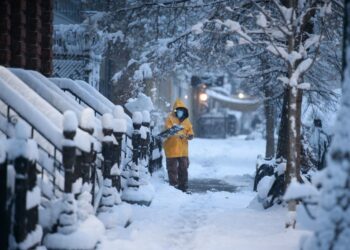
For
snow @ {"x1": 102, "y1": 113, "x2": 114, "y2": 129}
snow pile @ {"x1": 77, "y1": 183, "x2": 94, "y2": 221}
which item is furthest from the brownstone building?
snow pile @ {"x1": 77, "y1": 183, "x2": 94, "y2": 221}

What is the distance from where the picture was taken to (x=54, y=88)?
8578 mm

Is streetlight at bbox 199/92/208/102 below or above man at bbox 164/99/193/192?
above

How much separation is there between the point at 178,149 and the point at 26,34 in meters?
4.11

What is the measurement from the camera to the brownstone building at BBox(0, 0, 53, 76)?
27.7 ft

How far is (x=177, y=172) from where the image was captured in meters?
11.6

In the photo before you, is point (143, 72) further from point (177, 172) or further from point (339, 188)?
point (339, 188)

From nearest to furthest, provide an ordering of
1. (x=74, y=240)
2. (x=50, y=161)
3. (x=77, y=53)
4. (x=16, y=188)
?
(x=16, y=188) < (x=74, y=240) < (x=50, y=161) < (x=77, y=53)

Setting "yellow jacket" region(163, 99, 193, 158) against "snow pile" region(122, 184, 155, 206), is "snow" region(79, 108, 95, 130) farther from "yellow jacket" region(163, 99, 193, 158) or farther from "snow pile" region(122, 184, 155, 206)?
"yellow jacket" region(163, 99, 193, 158)

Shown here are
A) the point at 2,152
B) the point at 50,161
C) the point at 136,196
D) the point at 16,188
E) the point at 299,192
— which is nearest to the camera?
the point at 299,192

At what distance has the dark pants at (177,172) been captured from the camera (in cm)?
1140

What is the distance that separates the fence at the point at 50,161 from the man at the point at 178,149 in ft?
7.85

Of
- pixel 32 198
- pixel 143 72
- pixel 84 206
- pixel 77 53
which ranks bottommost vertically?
pixel 84 206

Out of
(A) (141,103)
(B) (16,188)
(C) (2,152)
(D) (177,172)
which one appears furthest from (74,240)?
(A) (141,103)

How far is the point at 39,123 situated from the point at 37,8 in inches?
175
